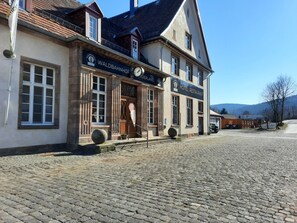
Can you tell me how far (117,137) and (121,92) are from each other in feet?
9.61

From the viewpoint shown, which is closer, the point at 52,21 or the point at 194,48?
the point at 52,21

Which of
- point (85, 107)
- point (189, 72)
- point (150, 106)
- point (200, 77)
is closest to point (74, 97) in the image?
point (85, 107)

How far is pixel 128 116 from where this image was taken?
53.9 feet

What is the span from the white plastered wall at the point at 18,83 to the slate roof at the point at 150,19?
7.17 meters

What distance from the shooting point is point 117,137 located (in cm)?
1462

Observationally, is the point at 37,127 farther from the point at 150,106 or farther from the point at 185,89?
the point at 185,89

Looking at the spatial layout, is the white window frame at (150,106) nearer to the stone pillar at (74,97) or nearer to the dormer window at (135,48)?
the dormer window at (135,48)

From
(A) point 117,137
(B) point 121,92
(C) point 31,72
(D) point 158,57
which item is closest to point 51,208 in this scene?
(C) point 31,72

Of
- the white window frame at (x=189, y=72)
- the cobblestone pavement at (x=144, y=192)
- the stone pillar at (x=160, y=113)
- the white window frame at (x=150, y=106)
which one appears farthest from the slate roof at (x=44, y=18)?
the white window frame at (x=189, y=72)

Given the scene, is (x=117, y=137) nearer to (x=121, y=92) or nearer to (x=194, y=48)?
(x=121, y=92)

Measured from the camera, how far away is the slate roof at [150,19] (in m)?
20.6

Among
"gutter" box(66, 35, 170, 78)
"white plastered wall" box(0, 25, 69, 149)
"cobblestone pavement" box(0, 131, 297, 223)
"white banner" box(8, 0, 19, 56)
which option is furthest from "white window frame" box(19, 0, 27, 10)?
"cobblestone pavement" box(0, 131, 297, 223)

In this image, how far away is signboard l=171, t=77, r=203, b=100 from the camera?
2143cm

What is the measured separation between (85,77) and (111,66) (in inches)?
87.0
